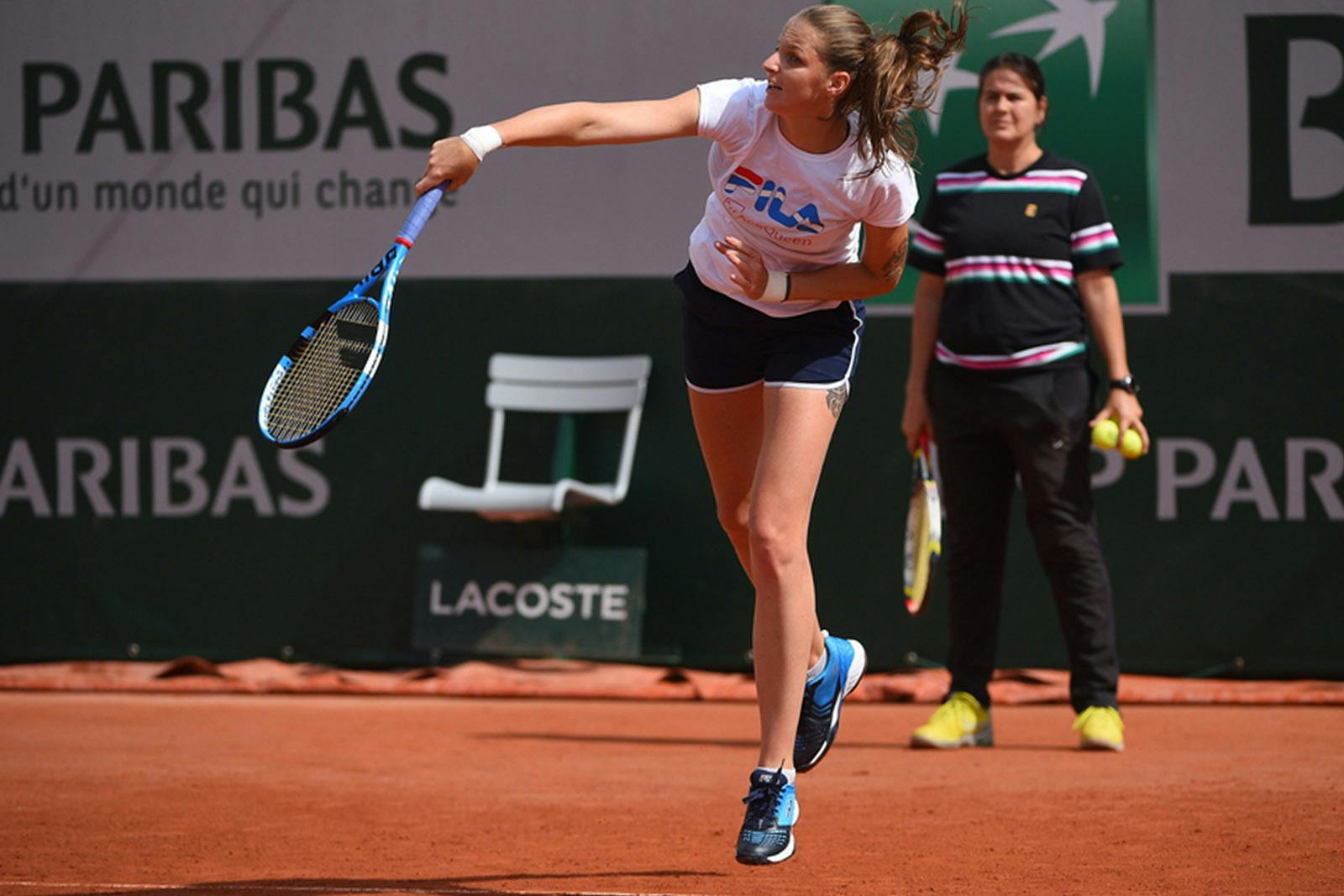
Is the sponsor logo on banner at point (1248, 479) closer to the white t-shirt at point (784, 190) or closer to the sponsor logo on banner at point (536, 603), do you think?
the sponsor logo on banner at point (536, 603)

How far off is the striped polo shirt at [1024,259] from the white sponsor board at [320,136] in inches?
67.5

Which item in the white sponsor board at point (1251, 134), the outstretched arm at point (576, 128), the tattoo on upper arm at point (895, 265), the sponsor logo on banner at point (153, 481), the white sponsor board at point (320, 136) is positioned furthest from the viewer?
the sponsor logo on banner at point (153, 481)

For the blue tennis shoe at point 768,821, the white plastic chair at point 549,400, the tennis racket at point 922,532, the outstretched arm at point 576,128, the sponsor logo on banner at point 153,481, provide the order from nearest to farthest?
the outstretched arm at point 576,128 < the blue tennis shoe at point 768,821 < the tennis racket at point 922,532 < the white plastic chair at point 549,400 < the sponsor logo on banner at point 153,481

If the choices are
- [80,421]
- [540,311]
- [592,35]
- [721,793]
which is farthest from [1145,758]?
[80,421]

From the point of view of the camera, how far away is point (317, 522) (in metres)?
7.10

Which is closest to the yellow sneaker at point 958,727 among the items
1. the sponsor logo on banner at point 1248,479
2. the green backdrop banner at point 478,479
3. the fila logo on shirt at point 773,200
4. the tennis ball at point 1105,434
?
the tennis ball at point 1105,434

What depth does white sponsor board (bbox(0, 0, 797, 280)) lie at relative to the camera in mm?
6918

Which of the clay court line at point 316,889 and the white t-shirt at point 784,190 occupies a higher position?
the white t-shirt at point 784,190

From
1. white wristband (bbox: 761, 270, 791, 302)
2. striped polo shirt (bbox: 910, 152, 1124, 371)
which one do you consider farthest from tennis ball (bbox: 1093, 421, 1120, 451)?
white wristband (bbox: 761, 270, 791, 302)

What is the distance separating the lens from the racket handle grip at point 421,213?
3248 millimetres

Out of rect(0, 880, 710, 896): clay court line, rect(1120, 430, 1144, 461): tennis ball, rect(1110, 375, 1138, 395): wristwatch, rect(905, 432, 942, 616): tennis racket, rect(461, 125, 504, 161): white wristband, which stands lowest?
rect(0, 880, 710, 896): clay court line

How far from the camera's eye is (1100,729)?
5309 millimetres

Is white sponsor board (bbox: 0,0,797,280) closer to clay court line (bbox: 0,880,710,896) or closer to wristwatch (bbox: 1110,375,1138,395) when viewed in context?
wristwatch (bbox: 1110,375,1138,395)

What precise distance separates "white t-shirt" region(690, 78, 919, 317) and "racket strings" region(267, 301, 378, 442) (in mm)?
712
